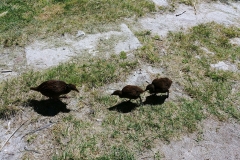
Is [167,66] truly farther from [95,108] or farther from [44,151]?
[44,151]

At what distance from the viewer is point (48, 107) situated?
19.0 ft

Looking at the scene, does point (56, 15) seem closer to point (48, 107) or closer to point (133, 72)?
point (133, 72)

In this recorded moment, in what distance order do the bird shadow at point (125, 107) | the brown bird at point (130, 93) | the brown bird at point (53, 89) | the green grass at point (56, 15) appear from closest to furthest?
the brown bird at point (53, 89) → the brown bird at point (130, 93) → the bird shadow at point (125, 107) → the green grass at point (56, 15)

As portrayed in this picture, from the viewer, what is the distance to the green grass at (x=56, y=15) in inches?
314

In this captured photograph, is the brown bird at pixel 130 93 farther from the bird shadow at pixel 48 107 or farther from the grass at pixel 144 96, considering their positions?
the bird shadow at pixel 48 107

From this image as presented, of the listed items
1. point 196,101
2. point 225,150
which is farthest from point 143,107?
point 225,150

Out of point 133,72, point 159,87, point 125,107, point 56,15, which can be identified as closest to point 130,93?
point 125,107

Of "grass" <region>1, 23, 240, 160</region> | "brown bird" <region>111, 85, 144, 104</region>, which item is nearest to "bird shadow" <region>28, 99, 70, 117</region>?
"grass" <region>1, 23, 240, 160</region>

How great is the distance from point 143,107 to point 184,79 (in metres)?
1.37

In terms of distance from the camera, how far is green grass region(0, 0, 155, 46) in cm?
797

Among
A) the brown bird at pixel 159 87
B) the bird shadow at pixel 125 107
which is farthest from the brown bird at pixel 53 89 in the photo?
the brown bird at pixel 159 87

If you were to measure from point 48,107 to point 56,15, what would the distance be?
3800 mm

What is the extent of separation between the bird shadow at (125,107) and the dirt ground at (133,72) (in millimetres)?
520

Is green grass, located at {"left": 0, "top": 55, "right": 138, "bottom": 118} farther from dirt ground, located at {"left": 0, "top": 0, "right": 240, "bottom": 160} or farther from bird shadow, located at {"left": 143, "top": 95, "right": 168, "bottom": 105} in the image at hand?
bird shadow, located at {"left": 143, "top": 95, "right": 168, "bottom": 105}
